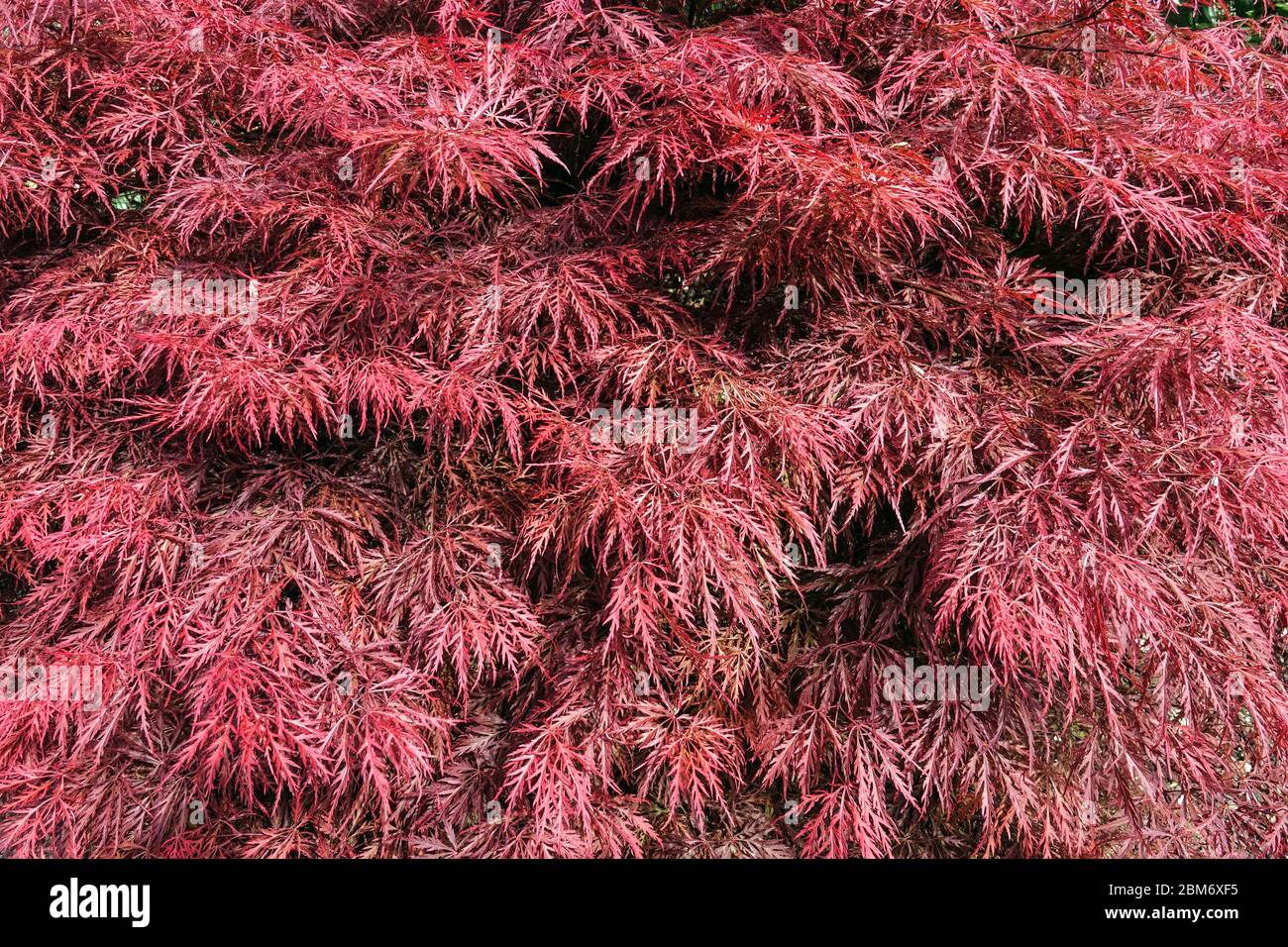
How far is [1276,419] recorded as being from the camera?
139cm

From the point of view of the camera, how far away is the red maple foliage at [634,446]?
1281 millimetres

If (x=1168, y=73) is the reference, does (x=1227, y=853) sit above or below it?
below

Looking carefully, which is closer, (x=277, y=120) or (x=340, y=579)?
(x=340, y=579)

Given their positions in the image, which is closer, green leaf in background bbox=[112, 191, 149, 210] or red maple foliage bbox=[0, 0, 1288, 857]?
red maple foliage bbox=[0, 0, 1288, 857]

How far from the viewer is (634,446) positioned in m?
1.34

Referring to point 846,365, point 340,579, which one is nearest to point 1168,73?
point 846,365

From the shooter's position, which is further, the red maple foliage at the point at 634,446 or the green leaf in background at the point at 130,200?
the green leaf in background at the point at 130,200

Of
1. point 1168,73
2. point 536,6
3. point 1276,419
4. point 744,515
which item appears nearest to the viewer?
point 744,515

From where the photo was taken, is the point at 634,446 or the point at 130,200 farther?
the point at 130,200

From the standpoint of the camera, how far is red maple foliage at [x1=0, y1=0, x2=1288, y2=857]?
1.28m

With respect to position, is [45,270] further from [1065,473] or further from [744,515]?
[1065,473]

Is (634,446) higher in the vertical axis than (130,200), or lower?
lower

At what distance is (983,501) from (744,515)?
1.33ft

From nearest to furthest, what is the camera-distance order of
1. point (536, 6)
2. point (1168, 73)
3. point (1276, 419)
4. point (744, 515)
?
point (744, 515)
point (1276, 419)
point (536, 6)
point (1168, 73)
